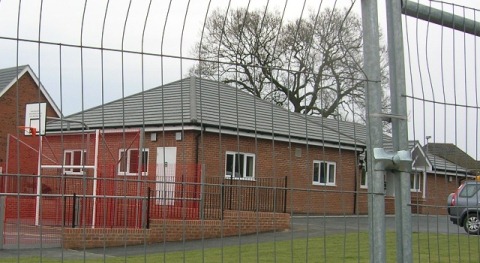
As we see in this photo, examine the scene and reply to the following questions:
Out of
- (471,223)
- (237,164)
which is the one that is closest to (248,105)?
(237,164)

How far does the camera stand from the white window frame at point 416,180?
4.36 metres

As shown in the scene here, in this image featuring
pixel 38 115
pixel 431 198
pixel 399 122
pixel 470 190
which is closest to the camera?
pixel 38 115

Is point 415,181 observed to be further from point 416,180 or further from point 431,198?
point 431,198

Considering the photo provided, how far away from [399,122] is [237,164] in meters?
1.04

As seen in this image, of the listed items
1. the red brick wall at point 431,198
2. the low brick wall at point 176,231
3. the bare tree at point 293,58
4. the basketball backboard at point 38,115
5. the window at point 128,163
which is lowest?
the low brick wall at point 176,231

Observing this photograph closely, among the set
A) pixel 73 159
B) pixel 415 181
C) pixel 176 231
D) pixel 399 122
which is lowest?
pixel 176 231

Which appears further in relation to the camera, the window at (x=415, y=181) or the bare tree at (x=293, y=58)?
the window at (x=415, y=181)

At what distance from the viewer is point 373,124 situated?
13.3ft

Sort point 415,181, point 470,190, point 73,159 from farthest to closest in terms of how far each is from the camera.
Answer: point 73,159 < point 470,190 < point 415,181

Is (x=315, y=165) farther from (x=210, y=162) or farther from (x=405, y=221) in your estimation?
(x=405, y=221)

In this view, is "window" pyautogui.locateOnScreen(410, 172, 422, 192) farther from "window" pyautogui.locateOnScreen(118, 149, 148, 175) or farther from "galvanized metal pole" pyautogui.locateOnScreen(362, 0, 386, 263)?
"window" pyautogui.locateOnScreen(118, 149, 148, 175)

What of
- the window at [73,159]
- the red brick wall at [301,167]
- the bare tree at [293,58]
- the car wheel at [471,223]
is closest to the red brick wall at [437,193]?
the car wheel at [471,223]

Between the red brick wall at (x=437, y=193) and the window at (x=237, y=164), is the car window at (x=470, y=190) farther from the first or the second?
the window at (x=237, y=164)

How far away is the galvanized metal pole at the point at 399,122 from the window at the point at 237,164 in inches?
37.7
